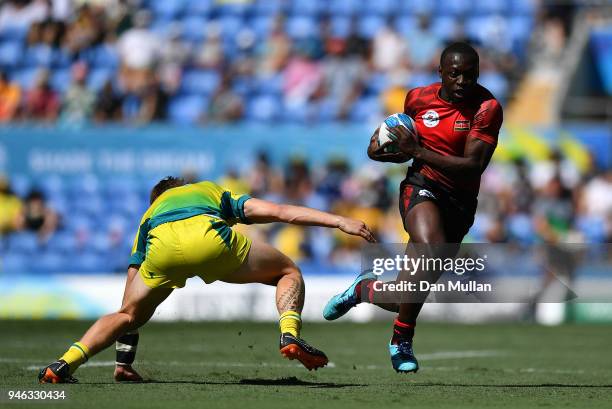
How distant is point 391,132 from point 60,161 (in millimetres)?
13225

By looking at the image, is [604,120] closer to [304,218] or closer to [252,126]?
[252,126]

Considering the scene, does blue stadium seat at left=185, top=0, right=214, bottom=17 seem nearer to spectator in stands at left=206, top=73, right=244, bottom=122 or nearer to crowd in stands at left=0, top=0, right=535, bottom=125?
crowd in stands at left=0, top=0, right=535, bottom=125

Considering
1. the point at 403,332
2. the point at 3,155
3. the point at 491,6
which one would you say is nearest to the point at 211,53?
the point at 3,155

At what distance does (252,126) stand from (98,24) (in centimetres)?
475

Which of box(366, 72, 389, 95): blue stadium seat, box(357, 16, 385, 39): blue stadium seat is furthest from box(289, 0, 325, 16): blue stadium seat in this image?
box(366, 72, 389, 95): blue stadium seat

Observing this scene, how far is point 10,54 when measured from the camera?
78.6 ft

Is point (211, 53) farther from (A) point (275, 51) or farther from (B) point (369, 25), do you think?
(B) point (369, 25)

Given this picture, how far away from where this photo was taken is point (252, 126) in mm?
21016

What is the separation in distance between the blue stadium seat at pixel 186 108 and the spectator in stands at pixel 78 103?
151 cm

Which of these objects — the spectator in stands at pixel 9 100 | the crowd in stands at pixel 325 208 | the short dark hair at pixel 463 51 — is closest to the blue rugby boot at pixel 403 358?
the short dark hair at pixel 463 51

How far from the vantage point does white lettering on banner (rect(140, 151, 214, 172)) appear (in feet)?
68.4

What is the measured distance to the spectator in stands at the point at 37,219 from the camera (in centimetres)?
2112

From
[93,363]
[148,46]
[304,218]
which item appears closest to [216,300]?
[148,46]

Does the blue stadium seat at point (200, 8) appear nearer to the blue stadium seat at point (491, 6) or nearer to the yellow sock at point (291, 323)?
the blue stadium seat at point (491, 6)
